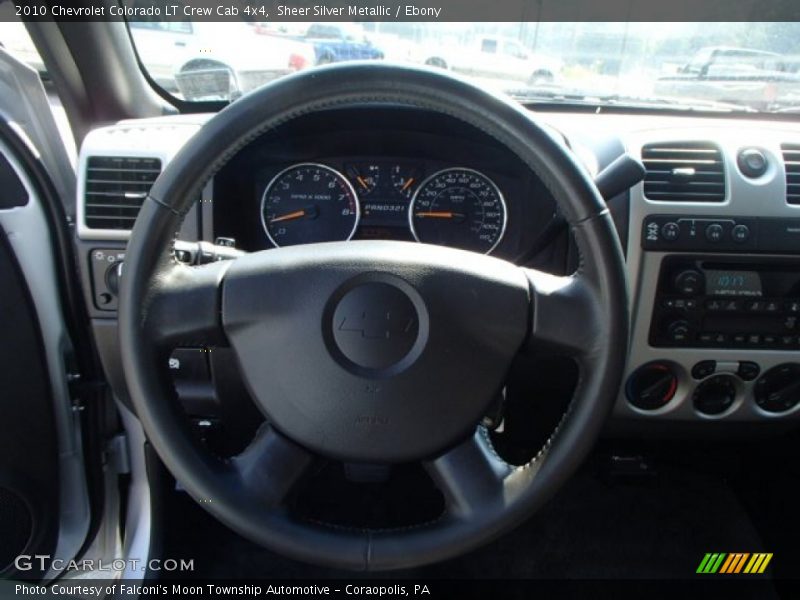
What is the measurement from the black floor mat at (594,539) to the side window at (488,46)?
3.75ft

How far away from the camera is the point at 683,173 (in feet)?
4.78

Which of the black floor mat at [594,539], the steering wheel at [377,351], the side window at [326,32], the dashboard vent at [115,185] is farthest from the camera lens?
the black floor mat at [594,539]

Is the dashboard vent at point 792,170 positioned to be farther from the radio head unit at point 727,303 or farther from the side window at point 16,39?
the side window at point 16,39

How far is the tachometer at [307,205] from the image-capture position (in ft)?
4.93

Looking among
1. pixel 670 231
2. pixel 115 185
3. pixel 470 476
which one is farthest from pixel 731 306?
pixel 115 185

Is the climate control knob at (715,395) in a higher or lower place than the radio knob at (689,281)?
lower

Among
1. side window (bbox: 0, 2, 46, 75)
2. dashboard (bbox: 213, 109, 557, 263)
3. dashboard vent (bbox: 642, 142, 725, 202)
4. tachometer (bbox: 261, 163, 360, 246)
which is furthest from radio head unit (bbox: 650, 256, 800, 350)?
side window (bbox: 0, 2, 46, 75)

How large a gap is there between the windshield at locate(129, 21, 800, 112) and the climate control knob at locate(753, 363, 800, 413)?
26.3 inches

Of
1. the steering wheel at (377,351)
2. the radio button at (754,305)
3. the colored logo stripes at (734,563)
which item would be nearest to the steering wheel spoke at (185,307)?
the steering wheel at (377,351)

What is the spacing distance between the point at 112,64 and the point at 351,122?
65cm

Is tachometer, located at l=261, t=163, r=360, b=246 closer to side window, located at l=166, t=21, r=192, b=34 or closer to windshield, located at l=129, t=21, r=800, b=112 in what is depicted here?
windshield, located at l=129, t=21, r=800, b=112

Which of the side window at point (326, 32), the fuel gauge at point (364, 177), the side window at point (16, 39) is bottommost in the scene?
the fuel gauge at point (364, 177)

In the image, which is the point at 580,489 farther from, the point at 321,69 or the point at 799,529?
the point at 321,69

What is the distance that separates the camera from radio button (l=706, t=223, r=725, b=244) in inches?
56.8
